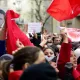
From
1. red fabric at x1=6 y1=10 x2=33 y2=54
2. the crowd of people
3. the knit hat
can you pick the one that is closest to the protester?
the crowd of people

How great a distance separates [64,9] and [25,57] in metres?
3.13

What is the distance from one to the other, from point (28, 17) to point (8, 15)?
→ 4159cm

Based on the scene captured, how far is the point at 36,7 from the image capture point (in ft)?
144

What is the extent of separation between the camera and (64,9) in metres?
6.58

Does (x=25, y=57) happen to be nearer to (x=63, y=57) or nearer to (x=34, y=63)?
(x=34, y=63)

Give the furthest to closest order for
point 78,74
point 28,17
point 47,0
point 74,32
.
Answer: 1. point 28,17
2. point 47,0
3. point 74,32
4. point 78,74

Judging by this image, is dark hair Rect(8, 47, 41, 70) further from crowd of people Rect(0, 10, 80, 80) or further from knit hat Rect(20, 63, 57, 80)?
knit hat Rect(20, 63, 57, 80)

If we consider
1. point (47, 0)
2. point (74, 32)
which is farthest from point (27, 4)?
point (74, 32)

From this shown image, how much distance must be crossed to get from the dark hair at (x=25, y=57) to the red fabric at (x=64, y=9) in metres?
2.84

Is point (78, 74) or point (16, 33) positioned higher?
point (16, 33)

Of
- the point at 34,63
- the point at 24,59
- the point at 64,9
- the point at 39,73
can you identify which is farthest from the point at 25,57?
the point at 64,9

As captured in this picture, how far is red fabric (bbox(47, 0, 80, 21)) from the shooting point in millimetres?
6436

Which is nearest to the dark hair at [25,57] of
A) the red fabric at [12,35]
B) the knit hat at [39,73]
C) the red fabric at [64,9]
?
the knit hat at [39,73]

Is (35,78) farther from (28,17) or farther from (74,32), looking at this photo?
(28,17)
